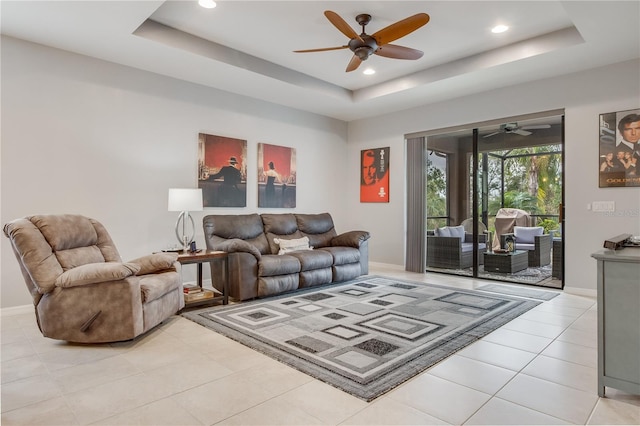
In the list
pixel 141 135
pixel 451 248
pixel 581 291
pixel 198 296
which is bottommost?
pixel 581 291

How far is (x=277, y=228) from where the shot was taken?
205 inches

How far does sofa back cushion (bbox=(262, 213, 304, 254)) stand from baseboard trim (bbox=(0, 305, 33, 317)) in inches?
104

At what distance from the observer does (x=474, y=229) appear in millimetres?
5824

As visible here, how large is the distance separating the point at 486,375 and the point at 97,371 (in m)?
2.45

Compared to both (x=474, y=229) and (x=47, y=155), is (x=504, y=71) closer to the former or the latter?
(x=474, y=229)

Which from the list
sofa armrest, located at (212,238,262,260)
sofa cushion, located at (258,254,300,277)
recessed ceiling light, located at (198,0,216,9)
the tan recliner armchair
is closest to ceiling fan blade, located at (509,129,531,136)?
sofa cushion, located at (258,254,300,277)

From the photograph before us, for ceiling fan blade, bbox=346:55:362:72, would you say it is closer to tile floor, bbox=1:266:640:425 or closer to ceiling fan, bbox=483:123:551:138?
ceiling fan, bbox=483:123:551:138

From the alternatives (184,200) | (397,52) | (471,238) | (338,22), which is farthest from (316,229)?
(338,22)

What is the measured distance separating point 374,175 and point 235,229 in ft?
10.0

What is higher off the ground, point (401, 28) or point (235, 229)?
point (401, 28)

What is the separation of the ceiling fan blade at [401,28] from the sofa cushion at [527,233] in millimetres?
4032

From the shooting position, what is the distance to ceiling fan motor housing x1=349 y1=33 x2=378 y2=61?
137 inches

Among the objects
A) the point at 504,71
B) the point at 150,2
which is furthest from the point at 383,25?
the point at 150,2

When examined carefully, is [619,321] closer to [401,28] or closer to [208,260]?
[401,28]
